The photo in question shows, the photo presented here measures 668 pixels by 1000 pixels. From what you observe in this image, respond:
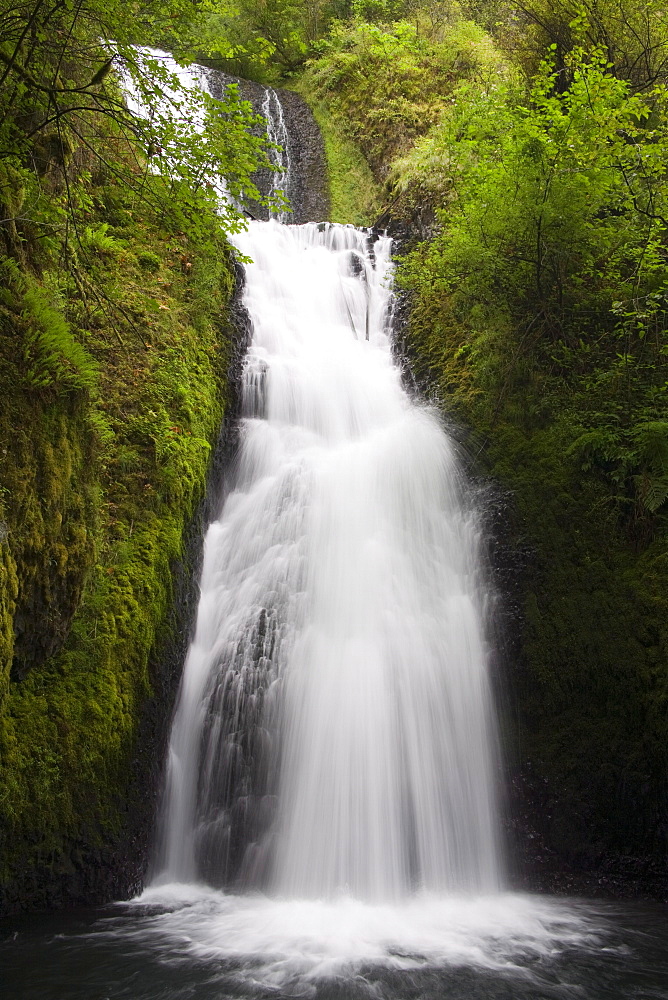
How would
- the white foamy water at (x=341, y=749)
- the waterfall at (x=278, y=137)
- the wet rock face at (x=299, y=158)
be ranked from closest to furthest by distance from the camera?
1. the white foamy water at (x=341, y=749)
2. the wet rock face at (x=299, y=158)
3. the waterfall at (x=278, y=137)

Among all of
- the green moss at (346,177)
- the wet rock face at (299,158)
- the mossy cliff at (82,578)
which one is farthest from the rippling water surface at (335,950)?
the green moss at (346,177)

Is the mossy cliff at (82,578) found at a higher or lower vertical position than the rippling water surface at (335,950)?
higher

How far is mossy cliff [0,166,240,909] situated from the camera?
4.71 meters

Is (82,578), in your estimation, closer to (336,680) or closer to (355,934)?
(336,680)

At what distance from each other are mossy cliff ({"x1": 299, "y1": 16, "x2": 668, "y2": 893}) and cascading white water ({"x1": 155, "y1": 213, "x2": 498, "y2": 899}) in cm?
51

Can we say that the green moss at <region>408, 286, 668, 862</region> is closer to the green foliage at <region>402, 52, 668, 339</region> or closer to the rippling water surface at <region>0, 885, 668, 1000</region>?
the rippling water surface at <region>0, 885, 668, 1000</region>

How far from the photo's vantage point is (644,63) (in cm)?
1080

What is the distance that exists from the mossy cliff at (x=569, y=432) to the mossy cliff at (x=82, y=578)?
11.2 feet

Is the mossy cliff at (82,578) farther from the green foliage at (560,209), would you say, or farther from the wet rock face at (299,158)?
the wet rock face at (299,158)

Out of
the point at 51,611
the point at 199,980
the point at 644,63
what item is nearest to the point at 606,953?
the point at 199,980

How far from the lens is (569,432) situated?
7.75 meters

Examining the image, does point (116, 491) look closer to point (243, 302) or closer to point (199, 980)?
point (199, 980)

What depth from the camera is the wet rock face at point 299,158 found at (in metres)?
15.6

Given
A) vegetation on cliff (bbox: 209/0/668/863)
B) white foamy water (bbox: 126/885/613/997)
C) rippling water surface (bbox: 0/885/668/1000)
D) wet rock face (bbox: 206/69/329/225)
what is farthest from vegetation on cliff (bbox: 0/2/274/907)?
wet rock face (bbox: 206/69/329/225)
